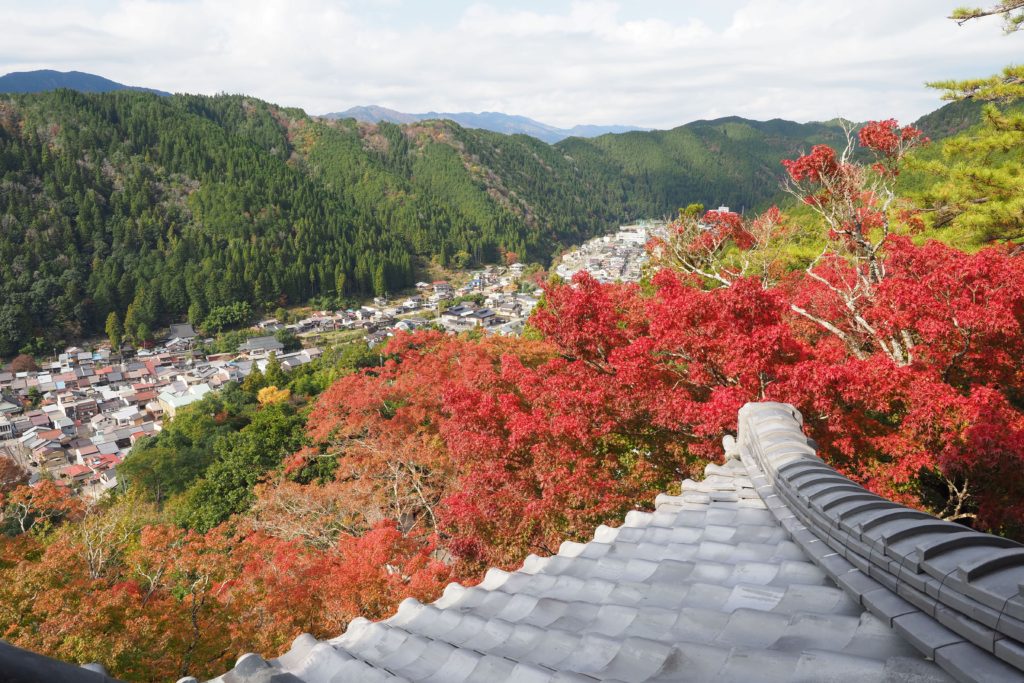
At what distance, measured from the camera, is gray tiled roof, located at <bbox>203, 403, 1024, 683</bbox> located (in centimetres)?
146

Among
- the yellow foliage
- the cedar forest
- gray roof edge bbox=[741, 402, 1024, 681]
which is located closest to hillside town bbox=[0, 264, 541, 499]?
the yellow foliage

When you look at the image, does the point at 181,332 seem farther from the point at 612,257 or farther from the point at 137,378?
the point at 612,257

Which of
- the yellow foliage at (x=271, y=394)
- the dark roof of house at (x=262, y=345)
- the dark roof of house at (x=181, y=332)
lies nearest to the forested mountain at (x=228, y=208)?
the dark roof of house at (x=181, y=332)

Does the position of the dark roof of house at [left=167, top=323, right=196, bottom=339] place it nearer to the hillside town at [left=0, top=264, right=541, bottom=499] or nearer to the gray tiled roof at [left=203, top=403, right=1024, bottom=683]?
the hillside town at [left=0, top=264, right=541, bottom=499]

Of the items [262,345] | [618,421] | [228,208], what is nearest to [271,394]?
[262,345]

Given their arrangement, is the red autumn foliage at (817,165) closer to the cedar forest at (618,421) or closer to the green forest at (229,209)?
the cedar forest at (618,421)

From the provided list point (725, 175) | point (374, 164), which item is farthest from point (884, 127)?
point (725, 175)

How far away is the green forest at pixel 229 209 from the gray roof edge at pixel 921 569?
60212 millimetres

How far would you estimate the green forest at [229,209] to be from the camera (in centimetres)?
5641

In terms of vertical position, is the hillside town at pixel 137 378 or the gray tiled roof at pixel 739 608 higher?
the gray tiled roof at pixel 739 608

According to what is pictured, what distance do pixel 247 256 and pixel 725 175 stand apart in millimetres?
120595

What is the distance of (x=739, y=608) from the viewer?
1.94m

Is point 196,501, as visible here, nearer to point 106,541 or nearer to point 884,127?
point 106,541

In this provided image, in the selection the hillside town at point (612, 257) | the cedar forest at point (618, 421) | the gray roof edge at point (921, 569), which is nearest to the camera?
the gray roof edge at point (921, 569)
